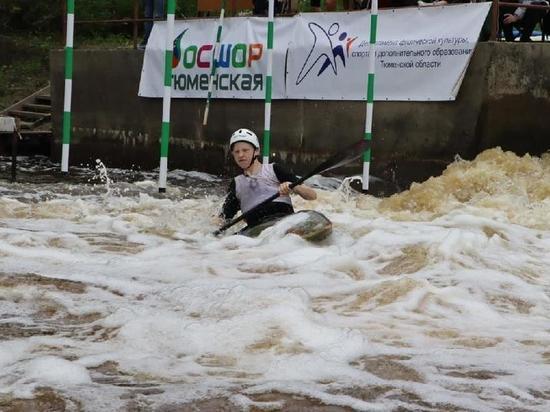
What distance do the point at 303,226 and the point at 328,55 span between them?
4.77 m

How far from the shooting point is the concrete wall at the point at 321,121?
9.98m

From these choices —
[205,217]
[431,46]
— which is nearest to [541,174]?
[431,46]

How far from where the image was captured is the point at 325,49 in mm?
11656

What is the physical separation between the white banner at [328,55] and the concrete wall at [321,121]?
0.15 m

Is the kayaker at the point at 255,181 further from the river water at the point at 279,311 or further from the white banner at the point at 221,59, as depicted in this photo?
the white banner at the point at 221,59

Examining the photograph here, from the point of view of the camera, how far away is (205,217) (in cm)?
917

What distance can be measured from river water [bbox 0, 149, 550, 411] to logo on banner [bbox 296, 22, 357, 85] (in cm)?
284

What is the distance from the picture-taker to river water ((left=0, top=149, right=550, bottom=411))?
12.8ft

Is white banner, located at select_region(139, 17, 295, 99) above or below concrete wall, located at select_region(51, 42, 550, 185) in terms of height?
above

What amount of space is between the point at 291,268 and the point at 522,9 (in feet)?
18.1

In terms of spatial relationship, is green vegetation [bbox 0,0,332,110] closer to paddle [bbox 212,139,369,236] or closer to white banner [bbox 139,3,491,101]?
white banner [bbox 139,3,491,101]

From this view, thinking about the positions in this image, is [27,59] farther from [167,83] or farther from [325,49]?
[167,83]

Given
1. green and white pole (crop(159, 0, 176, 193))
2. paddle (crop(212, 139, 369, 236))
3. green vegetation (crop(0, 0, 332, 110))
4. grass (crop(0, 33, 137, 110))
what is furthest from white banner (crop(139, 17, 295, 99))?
grass (crop(0, 33, 137, 110))

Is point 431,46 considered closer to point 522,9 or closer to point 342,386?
point 522,9
